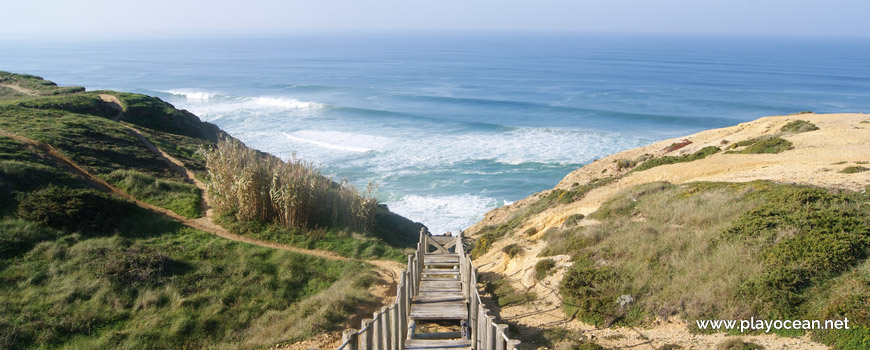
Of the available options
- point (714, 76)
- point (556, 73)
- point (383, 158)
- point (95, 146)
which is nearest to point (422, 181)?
point (383, 158)

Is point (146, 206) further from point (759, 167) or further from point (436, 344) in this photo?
point (759, 167)

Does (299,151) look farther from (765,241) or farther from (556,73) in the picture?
(556,73)

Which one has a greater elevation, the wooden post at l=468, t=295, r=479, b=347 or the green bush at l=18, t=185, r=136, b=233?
the green bush at l=18, t=185, r=136, b=233

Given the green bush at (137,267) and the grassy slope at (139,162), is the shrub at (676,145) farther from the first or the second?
the green bush at (137,267)

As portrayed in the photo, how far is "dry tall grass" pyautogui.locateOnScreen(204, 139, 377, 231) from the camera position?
1311cm

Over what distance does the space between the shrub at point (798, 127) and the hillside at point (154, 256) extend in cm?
1981

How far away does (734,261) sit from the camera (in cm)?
776

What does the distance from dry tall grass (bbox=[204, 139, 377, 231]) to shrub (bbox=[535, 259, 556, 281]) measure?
19.9ft

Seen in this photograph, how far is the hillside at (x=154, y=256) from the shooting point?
824cm

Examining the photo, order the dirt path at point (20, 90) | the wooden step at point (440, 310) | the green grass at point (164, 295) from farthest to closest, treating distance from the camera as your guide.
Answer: the dirt path at point (20, 90)
the green grass at point (164, 295)
the wooden step at point (440, 310)

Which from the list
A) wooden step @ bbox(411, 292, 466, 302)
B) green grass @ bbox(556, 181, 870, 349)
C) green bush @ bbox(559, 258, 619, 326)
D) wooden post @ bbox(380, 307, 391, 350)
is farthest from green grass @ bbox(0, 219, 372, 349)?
green grass @ bbox(556, 181, 870, 349)

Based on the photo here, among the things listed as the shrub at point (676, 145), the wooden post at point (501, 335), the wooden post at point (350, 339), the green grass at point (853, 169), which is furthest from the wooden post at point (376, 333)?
the shrub at point (676, 145)

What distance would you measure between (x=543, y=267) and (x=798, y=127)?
20798 millimetres

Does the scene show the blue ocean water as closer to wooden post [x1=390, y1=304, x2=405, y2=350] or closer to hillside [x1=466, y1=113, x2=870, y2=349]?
hillside [x1=466, y1=113, x2=870, y2=349]
